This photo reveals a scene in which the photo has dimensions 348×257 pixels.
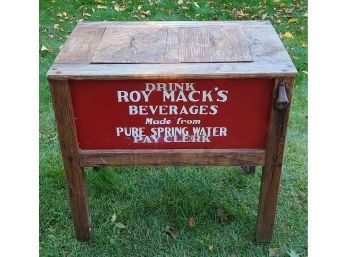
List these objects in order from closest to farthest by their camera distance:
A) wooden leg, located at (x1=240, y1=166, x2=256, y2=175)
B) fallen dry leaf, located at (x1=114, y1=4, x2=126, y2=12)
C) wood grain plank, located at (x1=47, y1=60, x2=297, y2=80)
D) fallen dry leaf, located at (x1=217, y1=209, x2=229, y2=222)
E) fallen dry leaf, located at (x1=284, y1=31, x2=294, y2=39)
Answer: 1. wood grain plank, located at (x1=47, y1=60, x2=297, y2=80)
2. fallen dry leaf, located at (x1=217, y1=209, x2=229, y2=222)
3. wooden leg, located at (x1=240, y1=166, x2=256, y2=175)
4. fallen dry leaf, located at (x1=284, y1=31, x2=294, y2=39)
5. fallen dry leaf, located at (x1=114, y1=4, x2=126, y2=12)

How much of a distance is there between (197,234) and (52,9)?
12.5 ft

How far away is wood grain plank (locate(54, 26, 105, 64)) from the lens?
2.17 meters

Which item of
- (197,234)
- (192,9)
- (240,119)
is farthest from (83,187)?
(192,9)

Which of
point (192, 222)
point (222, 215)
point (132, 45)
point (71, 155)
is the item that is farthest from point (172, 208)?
point (132, 45)

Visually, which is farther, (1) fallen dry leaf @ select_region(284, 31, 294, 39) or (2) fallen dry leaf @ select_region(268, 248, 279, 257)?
(1) fallen dry leaf @ select_region(284, 31, 294, 39)

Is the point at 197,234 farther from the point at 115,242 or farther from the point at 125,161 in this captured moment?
the point at 125,161

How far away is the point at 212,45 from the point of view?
2314 mm

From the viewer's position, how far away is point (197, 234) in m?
2.63

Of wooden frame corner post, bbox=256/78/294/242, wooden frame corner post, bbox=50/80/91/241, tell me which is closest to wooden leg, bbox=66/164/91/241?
wooden frame corner post, bbox=50/80/91/241

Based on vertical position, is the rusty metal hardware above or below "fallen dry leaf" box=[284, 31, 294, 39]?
above

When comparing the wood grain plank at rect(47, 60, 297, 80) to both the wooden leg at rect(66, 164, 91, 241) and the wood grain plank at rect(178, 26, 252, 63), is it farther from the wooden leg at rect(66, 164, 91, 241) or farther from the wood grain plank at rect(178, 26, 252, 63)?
the wooden leg at rect(66, 164, 91, 241)

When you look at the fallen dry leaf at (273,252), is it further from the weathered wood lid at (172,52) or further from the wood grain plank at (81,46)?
the wood grain plank at (81,46)

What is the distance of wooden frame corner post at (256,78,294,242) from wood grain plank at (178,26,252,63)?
23 centimetres

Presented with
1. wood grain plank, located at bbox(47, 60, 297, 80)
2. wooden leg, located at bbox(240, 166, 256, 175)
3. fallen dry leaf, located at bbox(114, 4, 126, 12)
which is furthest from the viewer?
fallen dry leaf, located at bbox(114, 4, 126, 12)
